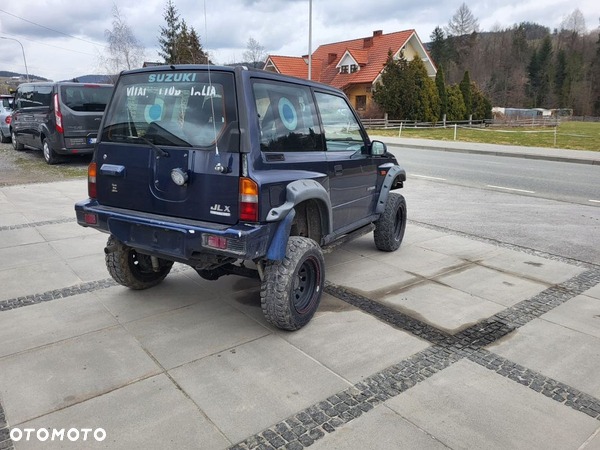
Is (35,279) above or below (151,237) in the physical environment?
below

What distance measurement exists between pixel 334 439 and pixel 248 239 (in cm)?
131

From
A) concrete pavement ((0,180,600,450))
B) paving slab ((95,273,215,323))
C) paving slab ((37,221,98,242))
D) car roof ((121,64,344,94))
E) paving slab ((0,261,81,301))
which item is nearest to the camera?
concrete pavement ((0,180,600,450))

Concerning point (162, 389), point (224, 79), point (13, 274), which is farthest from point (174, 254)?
point (13, 274)

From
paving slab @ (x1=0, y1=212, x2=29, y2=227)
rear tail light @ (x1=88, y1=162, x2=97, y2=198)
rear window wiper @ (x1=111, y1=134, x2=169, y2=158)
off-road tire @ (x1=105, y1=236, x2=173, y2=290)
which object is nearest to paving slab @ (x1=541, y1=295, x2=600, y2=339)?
rear window wiper @ (x1=111, y1=134, x2=169, y2=158)

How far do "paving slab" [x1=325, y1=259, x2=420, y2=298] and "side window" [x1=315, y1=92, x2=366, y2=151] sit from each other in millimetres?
1302

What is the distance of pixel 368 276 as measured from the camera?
505 centimetres

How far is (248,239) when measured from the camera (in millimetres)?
3154

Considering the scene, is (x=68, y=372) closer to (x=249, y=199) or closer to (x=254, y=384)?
(x=254, y=384)

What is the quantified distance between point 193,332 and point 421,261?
2950mm

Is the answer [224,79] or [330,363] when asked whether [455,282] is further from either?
[224,79]

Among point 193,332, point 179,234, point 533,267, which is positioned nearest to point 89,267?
point 193,332

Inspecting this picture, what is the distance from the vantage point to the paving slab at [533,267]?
16.9 feet

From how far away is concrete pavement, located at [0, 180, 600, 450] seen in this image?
2.63 metres

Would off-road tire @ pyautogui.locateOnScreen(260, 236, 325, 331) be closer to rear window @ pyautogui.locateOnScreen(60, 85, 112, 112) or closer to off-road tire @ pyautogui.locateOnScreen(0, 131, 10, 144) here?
rear window @ pyautogui.locateOnScreen(60, 85, 112, 112)
